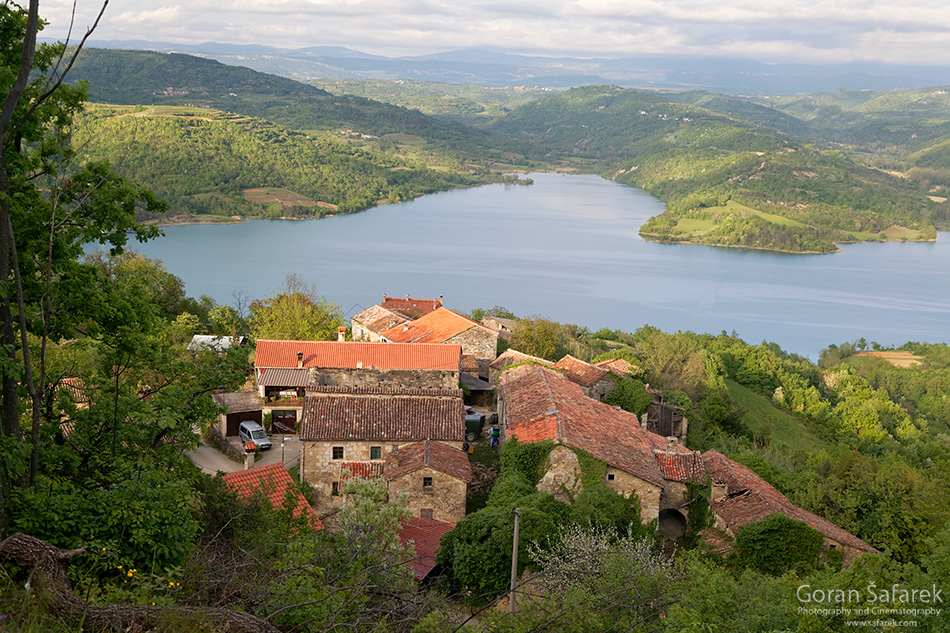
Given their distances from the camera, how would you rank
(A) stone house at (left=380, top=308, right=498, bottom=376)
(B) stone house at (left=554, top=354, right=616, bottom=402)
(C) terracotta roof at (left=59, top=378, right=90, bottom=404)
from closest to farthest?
(C) terracotta roof at (left=59, top=378, right=90, bottom=404), (B) stone house at (left=554, top=354, right=616, bottom=402), (A) stone house at (left=380, top=308, right=498, bottom=376)

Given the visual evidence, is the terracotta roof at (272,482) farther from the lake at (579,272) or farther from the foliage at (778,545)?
the lake at (579,272)

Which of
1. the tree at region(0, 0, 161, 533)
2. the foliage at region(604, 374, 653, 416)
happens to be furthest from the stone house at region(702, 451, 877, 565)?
the tree at region(0, 0, 161, 533)

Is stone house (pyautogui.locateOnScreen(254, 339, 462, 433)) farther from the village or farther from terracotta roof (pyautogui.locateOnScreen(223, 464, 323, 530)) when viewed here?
terracotta roof (pyautogui.locateOnScreen(223, 464, 323, 530))

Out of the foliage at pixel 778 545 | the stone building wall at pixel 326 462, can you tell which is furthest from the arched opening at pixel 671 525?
the stone building wall at pixel 326 462

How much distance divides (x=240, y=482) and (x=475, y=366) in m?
15.1

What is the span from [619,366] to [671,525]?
519 inches

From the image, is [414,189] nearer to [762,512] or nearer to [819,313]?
[819,313]

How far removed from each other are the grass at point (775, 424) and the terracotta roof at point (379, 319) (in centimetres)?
1786

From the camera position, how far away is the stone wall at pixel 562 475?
1512cm

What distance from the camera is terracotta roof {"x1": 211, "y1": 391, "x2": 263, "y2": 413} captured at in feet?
70.8

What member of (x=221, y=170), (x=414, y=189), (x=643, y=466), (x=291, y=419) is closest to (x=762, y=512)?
(x=643, y=466)

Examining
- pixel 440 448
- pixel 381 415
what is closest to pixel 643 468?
pixel 440 448

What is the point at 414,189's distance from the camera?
→ 486 feet

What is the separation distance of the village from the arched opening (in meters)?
0.03
